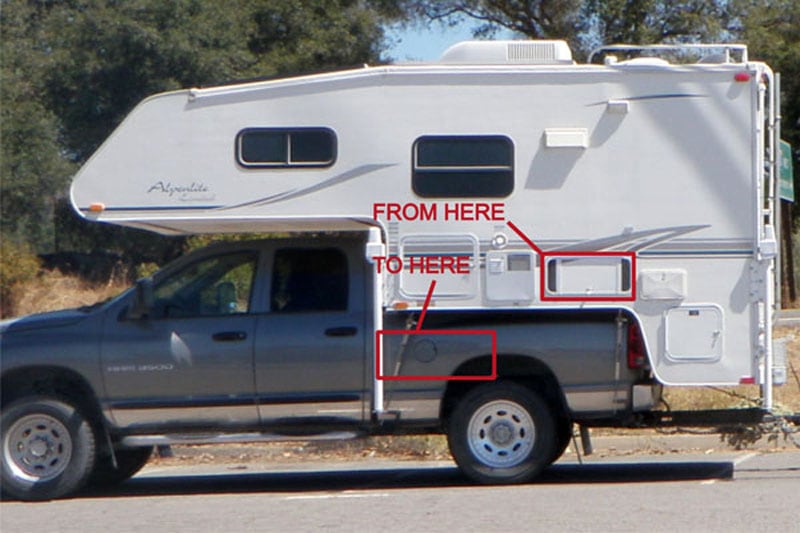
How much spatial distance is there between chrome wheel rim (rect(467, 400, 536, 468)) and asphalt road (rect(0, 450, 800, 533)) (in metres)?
0.24

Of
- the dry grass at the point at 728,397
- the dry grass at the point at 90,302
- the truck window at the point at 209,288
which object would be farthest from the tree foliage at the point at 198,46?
the truck window at the point at 209,288

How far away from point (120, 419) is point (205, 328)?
3.03 ft

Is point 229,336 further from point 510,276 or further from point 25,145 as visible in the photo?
point 25,145

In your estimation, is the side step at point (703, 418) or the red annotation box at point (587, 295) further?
the side step at point (703, 418)

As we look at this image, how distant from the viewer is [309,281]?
9.68 metres

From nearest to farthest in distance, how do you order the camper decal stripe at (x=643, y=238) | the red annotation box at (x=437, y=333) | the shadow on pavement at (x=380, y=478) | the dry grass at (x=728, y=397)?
the camper decal stripe at (x=643, y=238)
the red annotation box at (x=437, y=333)
the shadow on pavement at (x=380, y=478)
the dry grass at (x=728, y=397)

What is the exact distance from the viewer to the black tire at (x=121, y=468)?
10.4m

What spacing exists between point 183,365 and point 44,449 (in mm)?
1236

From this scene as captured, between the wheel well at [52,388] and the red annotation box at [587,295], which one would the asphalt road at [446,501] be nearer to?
the wheel well at [52,388]

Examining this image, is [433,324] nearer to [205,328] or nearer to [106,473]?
[205,328]

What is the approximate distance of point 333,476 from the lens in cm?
1095

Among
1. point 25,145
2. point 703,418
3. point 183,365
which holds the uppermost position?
point 25,145

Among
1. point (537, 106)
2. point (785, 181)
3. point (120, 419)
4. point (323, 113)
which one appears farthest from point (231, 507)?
point (785, 181)

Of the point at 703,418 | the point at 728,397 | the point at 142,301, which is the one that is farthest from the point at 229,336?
the point at 728,397
